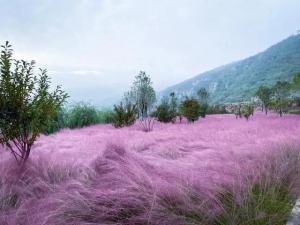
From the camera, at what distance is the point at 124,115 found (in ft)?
59.8

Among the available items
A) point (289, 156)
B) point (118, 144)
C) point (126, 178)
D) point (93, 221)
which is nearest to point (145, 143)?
point (118, 144)

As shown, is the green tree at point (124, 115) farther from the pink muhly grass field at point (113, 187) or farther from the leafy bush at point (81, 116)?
the pink muhly grass field at point (113, 187)

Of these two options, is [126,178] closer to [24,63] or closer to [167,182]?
[167,182]

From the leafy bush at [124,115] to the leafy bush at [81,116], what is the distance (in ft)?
8.43

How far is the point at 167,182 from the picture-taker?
3.89m

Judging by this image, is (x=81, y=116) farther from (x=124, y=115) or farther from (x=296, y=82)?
(x=296, y=82)

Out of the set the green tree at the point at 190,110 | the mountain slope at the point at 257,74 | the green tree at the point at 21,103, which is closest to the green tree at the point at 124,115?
the green tree at the point at 190,110

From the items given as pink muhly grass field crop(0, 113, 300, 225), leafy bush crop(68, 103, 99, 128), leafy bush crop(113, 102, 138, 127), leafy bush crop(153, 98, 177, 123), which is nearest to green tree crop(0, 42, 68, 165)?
pink muhly grass field crop(0, 113, 300, 225)

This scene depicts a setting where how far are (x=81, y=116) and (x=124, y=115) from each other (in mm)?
3545

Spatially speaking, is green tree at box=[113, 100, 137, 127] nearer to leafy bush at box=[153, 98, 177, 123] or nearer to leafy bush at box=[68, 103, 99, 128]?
leafy bush at box=[68, 103, 99, 128]

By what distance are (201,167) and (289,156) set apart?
82.1 inches

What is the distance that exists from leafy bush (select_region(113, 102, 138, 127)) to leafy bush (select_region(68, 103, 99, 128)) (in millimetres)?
2568

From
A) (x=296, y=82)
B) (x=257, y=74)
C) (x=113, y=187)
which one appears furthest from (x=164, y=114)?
(x=257, y=74)

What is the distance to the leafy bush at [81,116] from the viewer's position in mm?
20000
